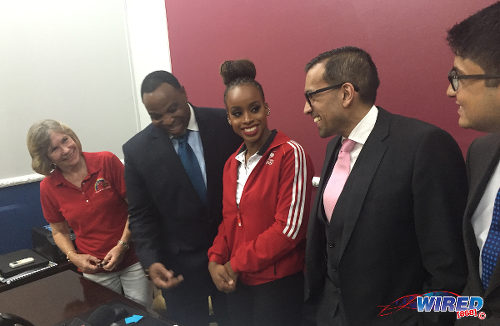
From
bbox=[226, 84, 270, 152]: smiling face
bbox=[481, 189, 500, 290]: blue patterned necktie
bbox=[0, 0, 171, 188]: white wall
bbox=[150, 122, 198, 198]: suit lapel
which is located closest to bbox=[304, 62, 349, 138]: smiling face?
bbox=[226, 84, 270, 152]: smiling face

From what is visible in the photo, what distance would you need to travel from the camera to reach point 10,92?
3186mm

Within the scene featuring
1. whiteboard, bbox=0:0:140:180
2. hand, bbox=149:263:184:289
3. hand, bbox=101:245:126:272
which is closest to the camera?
hand, bbox=149:263:184:289

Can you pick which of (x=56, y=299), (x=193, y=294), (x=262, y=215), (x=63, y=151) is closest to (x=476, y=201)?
(x=262, y=215)

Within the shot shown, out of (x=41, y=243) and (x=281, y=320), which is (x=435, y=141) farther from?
(x=41, y=243)

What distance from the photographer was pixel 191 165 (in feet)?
5.98

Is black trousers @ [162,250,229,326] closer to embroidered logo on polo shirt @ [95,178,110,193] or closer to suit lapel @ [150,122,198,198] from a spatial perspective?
suit lapel @ [150,122,198,198]

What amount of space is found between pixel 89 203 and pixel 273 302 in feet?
4.15

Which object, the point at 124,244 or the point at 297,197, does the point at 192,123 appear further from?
the point at 124,244

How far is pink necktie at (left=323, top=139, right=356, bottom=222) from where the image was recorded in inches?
52.8

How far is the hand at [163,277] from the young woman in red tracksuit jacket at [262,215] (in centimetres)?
Result: 24

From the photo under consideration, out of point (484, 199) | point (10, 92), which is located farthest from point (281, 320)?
point (10, 92)

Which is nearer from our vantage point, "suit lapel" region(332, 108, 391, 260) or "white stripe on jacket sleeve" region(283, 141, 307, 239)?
"suit lapel" region(332, 108, 391, 260)

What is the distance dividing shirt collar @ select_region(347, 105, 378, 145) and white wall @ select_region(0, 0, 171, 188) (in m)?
2.43

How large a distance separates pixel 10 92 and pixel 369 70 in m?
3.16
